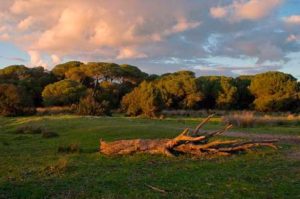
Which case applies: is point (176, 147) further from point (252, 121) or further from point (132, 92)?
point (132, 92)

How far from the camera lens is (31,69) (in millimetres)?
79375

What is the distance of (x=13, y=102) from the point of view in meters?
51.5

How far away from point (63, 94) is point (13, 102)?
11205mm

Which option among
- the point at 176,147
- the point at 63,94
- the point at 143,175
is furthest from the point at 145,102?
the point at 143,175

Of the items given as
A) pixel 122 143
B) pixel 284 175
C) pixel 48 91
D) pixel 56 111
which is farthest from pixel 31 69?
pixel 284 175

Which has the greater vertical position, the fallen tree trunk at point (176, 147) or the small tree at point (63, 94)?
the small tree at point (63, 94)

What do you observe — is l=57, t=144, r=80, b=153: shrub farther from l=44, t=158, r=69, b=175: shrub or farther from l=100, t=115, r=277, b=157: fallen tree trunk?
l=44, t=158, r=69, b=175: shrub

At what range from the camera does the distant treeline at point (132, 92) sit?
5181 centimetres

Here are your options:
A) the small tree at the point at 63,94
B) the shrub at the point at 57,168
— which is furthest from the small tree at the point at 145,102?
the shrub at the point at 57,168

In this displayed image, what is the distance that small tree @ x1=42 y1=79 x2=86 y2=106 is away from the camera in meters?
62.2

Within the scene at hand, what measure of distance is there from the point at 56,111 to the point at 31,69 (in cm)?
2702

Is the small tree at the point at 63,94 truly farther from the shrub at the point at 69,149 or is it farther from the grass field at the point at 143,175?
the shrub at the point at 69,149

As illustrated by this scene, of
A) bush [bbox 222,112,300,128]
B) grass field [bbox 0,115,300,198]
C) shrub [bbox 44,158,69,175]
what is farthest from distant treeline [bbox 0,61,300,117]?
shrub [bbox 44,158,69,175]

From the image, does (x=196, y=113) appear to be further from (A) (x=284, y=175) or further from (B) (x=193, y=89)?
(A) (x=284, y=175)
